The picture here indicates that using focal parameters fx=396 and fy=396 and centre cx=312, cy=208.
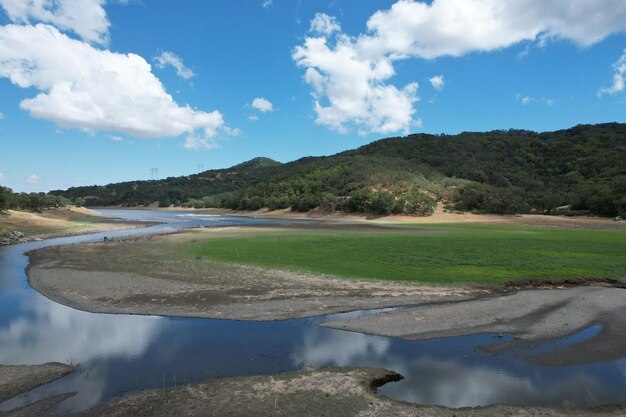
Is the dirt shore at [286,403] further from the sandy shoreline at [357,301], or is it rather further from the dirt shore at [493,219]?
the dirt shore at [493,219]

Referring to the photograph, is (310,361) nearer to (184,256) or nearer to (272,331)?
(272,331)

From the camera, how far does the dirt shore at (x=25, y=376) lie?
8688 mm

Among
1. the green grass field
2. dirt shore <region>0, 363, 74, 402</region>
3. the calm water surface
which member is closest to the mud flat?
the calm water surface

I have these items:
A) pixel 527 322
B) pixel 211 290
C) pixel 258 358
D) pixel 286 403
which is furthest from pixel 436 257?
pixel 286 403

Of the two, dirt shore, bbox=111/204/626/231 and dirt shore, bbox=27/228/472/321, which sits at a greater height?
dirt shore, bbox=111/204/626/231

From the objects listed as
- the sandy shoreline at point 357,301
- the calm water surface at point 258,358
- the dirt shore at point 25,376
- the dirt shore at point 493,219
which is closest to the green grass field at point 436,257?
Result: the sandy shoreline at point 357,301

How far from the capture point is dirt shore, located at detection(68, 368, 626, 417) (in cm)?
768

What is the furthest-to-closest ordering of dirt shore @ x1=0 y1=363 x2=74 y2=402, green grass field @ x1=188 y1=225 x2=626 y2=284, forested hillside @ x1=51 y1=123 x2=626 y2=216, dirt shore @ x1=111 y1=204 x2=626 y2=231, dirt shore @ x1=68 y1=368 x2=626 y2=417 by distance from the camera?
forested hillside @ x1=51 y1=123 x2=626 y2=216 < dirt shore @ x1=111 y1=204 x2=626 y2=231 < green grass field @ x1=188 y1=225 x2=626 y2=284 < dirt shore @ x1=0 y1=363 x2=74 y2=402 < dirt shore @ x1=68 y1=368 x2=626 y2=417

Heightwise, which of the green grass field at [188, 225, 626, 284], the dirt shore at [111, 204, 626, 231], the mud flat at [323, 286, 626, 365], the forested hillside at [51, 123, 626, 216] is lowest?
the mud flat at [323, 286, 626, 365]

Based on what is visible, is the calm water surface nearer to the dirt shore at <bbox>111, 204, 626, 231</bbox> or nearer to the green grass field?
the green grass field

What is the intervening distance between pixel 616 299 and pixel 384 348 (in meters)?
12.5

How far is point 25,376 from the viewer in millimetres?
9305

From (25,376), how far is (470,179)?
12588 centimetres

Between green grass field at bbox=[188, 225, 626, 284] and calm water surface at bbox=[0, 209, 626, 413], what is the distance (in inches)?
327
